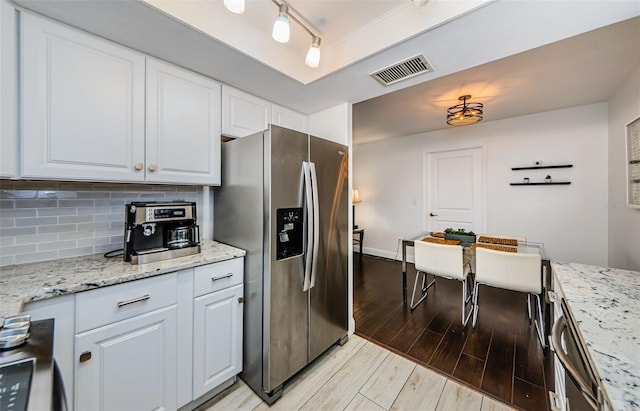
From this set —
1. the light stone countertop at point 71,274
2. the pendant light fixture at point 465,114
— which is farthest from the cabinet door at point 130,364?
the pendant light fixture at point 465,114

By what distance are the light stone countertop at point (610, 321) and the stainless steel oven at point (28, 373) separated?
1228mm

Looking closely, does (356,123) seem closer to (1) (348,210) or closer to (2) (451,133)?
(2) (451,133)

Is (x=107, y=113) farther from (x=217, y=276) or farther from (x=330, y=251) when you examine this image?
(x=330, y=251)

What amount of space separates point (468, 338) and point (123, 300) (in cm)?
266

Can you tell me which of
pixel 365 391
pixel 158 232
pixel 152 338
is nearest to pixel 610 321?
pixel 365 391

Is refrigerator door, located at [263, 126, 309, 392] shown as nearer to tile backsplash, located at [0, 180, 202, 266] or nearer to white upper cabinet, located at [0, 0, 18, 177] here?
tile backsplash, located at [0, 180, 202, 266]

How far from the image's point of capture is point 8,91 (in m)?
1.09

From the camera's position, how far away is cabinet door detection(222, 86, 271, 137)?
186cm

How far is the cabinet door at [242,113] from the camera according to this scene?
1856 millimetres

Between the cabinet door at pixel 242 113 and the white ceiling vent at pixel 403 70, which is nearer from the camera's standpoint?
the white ceiling vent at pixel 403 70

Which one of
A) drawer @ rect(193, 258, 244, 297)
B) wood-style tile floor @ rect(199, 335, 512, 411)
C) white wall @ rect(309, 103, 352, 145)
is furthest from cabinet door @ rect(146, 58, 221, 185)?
wood-style tile floor @ rect(199, 335, 512, 411)

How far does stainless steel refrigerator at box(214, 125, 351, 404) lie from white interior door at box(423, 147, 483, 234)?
119 inches

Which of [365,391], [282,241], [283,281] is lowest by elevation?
[365,391]

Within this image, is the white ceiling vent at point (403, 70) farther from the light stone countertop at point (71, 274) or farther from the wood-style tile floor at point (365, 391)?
the wood-style tile floor at point (365, 391)
